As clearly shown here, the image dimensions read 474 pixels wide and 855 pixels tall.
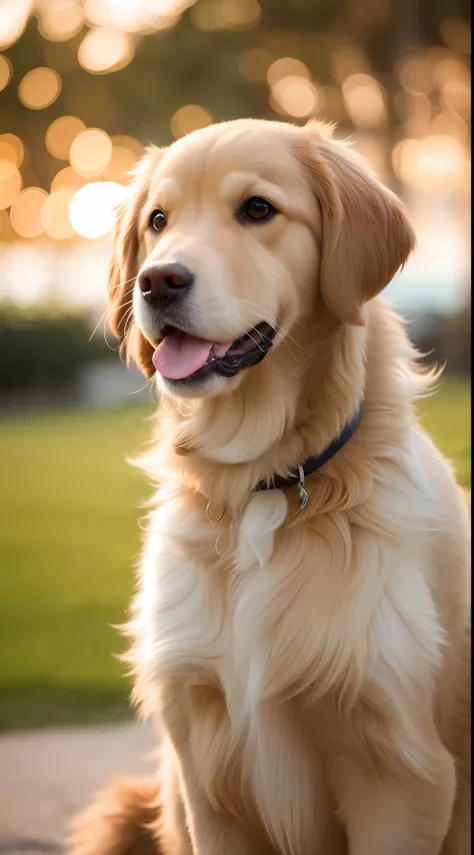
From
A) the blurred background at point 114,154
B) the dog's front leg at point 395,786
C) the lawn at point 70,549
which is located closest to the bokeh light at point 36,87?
the blurred background at point 114,154

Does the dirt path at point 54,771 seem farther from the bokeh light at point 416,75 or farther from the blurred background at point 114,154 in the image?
the bokeh light at point 416,75

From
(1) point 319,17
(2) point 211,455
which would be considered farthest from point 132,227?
(1) point 319,17

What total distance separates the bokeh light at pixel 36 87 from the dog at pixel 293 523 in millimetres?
6421

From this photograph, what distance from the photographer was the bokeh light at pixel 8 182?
6.32 m

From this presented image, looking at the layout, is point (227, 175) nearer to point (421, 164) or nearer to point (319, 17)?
point (421, 164)

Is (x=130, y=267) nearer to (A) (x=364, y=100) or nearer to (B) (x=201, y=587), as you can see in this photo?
(B) (x=201, y=587)

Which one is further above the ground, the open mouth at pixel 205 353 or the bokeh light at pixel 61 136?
the bokeh light at pixel 61 136

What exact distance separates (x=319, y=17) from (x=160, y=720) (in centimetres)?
859

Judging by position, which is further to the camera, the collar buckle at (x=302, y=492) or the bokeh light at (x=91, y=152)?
the bokeh light at (x=91, y=152)

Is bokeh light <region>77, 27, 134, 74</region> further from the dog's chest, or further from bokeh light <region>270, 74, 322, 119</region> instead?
the dog's chest

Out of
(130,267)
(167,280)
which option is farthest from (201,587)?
(130,267)

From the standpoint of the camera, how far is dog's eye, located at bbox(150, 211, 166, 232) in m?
1.84

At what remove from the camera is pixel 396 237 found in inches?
67.0

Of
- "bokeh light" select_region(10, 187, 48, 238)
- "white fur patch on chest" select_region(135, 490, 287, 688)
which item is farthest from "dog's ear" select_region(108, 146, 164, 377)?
"bokeh light" select_region(10, 187, 48, 238)
